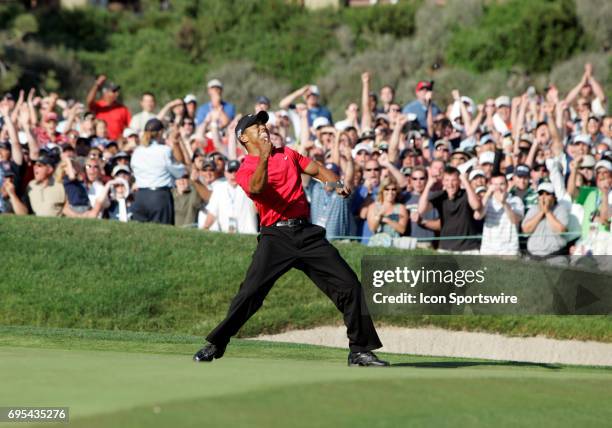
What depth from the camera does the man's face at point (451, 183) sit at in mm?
15422

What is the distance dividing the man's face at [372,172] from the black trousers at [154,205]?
2.81m

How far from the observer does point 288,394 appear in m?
6.95

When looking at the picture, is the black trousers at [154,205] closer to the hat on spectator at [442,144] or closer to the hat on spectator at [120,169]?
the hat on spectator at [120,169]

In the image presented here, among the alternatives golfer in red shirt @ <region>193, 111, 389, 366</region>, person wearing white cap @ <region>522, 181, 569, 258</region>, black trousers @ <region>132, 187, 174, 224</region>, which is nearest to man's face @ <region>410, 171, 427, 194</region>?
person wearing white cap @ <region>522, 181, 569, 258</region>

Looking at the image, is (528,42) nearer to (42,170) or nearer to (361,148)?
(361,148)

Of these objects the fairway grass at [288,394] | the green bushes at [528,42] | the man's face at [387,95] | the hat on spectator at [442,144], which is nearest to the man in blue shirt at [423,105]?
the man's face at [387,95]

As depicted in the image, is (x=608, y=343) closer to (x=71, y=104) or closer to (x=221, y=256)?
(x=221, y=256)

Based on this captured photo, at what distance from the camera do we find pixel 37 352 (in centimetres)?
946

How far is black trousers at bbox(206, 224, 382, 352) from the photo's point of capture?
29.7 ft

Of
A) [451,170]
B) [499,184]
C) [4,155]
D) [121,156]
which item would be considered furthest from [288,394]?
[4,155]

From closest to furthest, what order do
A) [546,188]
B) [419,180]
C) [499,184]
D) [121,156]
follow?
[546,188] → [499,184] → [419,180] → [121,156]

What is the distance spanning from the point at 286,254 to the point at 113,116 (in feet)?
39.1

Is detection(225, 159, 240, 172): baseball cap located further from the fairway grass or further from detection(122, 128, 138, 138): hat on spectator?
the fairway grass

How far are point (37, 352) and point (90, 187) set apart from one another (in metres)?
8.25
